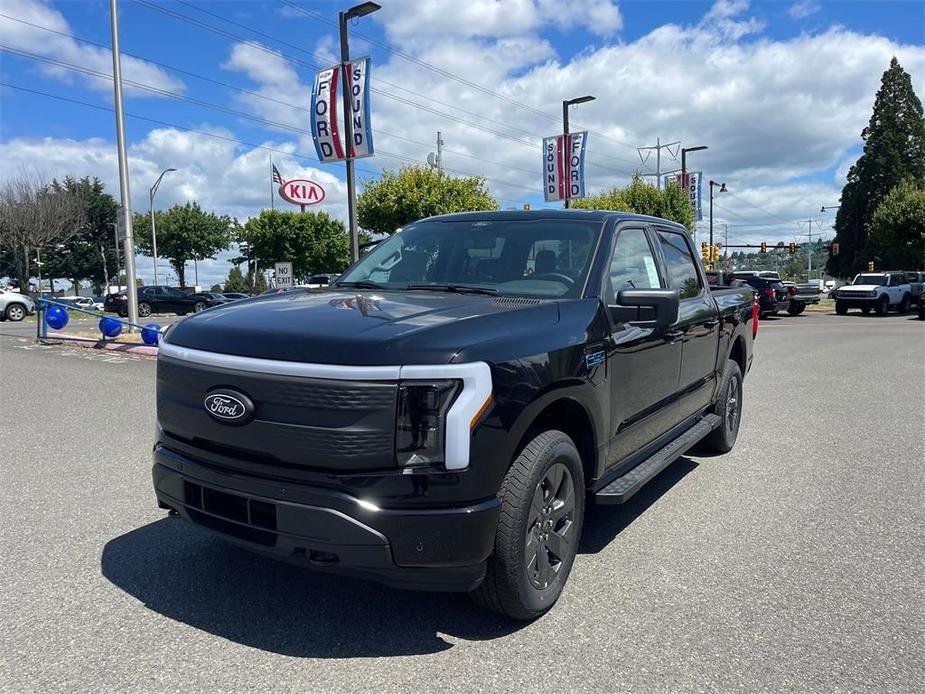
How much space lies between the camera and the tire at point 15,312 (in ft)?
88.8

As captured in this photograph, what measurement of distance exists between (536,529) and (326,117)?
14.5m

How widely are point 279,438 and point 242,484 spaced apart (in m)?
0.26

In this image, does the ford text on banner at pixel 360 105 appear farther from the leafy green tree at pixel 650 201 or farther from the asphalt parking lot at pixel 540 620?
the leafy green tree at pixel 650 201

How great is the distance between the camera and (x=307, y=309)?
3334 millimetres

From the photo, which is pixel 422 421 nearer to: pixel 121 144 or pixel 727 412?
pixel 727 412

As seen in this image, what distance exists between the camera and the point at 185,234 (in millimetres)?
67750

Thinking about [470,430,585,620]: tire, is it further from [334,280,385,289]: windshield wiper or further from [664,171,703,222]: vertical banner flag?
[664,171,703,222]: vertical banner flag

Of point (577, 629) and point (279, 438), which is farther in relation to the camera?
point (577, 629)

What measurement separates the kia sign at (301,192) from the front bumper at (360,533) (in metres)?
30.8

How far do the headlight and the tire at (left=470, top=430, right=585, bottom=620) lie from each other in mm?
412

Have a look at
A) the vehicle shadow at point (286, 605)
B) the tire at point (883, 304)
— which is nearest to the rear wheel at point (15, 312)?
the vehicle shadow at point (286, 605)

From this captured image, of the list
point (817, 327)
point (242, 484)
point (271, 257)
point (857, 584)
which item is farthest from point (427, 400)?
point (271, 257)

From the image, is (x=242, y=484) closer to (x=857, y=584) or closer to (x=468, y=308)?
(x=468, y=308)

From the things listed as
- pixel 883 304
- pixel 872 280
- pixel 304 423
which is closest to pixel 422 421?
pixel 304 423
